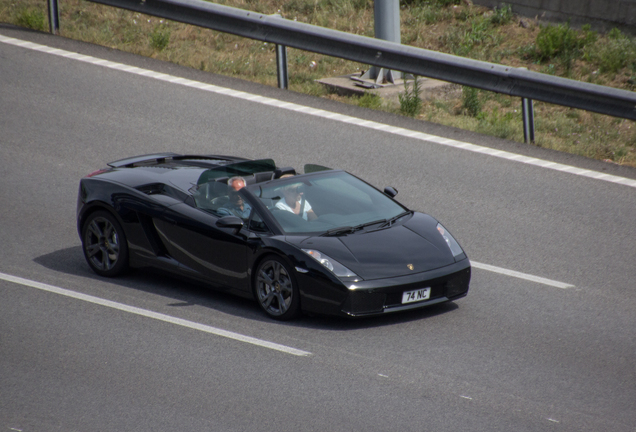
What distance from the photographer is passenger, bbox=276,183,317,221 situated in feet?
29.2

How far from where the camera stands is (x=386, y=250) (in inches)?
333

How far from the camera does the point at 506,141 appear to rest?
13.8 m

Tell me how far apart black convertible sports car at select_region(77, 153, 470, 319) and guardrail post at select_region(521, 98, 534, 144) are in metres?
4.81

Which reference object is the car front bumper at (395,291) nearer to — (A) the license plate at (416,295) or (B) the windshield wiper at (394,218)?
(A) the license plate at (416,295)

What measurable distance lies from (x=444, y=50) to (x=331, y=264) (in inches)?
482

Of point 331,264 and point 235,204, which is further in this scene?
point 235,204

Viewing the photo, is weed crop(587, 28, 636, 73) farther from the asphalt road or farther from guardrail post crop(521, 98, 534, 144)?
the asphalt road

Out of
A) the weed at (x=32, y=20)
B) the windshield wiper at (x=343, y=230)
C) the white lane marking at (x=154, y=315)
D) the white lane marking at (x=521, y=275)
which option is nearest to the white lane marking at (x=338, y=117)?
the weed at (x=32, y=20)

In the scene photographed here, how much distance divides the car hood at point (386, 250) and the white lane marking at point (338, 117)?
15.0 feet

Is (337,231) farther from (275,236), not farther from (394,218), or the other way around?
(394,218)

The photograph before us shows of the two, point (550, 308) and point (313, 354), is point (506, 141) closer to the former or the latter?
point (550, 308)

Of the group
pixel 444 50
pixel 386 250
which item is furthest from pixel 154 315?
pixel 444 50

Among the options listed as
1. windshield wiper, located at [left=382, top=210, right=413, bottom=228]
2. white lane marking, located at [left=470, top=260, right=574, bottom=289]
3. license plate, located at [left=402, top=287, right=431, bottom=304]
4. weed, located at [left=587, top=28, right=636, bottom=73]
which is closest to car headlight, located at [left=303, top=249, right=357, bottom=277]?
license plate, located at [left=402, top=287, right=431, bottom=304]

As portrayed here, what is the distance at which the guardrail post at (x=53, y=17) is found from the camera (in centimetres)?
1770
